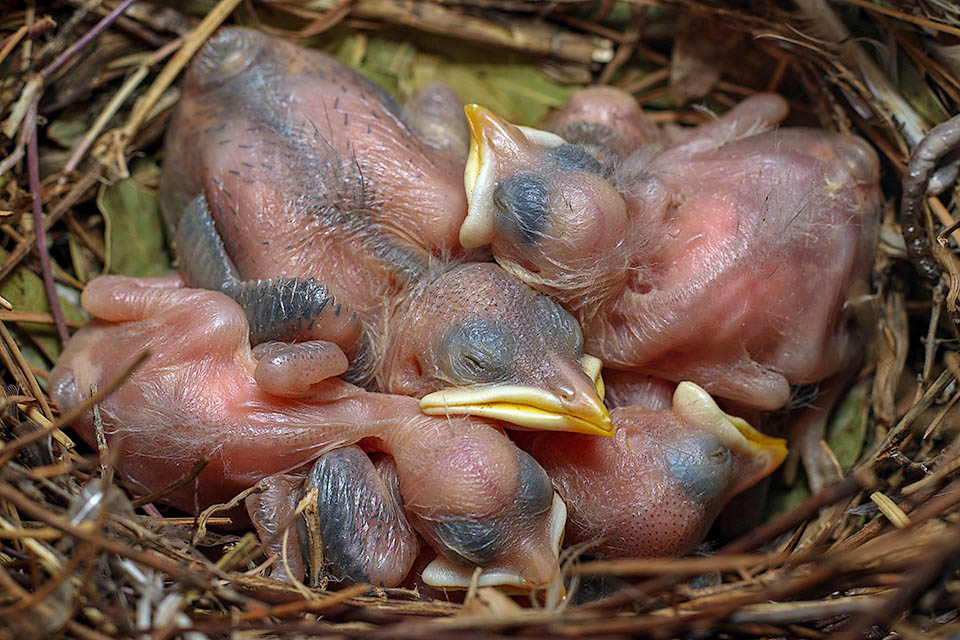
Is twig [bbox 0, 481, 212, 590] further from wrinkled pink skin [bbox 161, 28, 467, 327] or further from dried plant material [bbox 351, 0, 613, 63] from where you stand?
dried plant material [bbox 351, 0, 613, 63]

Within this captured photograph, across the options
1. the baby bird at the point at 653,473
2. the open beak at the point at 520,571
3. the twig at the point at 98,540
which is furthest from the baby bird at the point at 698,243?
the twig at the point at 98,540

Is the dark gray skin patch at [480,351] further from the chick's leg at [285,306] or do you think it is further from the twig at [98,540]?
the twig at [98,540]

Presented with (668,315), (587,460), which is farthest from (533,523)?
(668,315)

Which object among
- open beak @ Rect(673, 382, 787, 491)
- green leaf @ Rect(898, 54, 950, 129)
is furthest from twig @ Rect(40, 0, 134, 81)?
green leaf @ Rect(898, 54, 950, 129)

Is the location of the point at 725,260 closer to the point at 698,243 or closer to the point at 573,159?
the point at 698,243

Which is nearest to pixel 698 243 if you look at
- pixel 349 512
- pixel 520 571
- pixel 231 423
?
pixel 520 571

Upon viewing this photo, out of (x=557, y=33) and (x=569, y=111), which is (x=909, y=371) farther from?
(x=557, y=33)
